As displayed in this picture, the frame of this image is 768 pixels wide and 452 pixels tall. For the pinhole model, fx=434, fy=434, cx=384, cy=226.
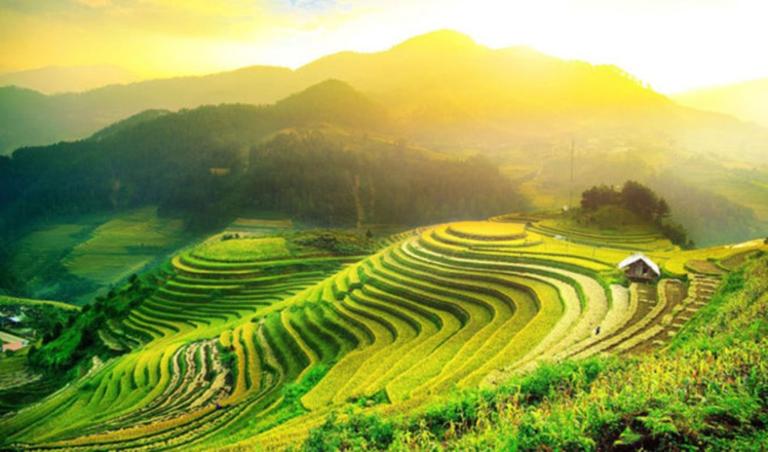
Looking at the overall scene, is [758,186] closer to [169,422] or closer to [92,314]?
[169,422]

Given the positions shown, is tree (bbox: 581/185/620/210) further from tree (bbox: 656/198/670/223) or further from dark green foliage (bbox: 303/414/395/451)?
dark green foliage (bbox: 303/414/395/451)

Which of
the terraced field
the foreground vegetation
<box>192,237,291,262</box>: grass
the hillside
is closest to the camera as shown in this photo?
the foreground vegetation

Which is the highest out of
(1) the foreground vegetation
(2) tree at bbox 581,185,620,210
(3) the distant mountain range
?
(3) the distant mountain range

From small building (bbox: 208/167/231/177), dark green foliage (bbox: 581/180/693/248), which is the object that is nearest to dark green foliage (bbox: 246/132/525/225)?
small building (bbox: 208/167/231/177)

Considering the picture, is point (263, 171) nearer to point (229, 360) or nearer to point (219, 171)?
point (219, 171)

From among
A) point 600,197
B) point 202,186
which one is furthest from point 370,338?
point 202,186

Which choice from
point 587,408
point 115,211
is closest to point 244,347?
point 587,408
